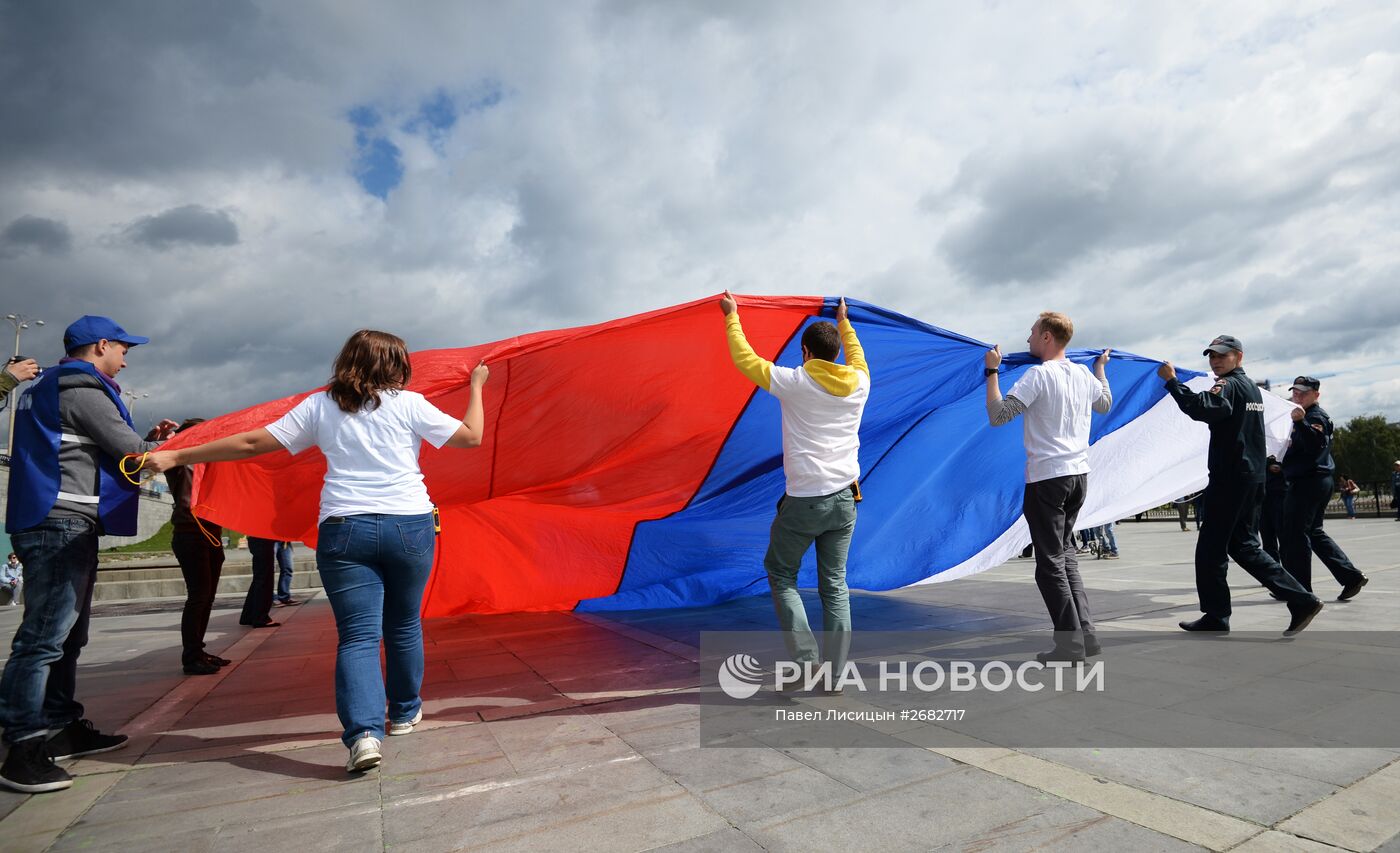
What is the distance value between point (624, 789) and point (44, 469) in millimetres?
2449

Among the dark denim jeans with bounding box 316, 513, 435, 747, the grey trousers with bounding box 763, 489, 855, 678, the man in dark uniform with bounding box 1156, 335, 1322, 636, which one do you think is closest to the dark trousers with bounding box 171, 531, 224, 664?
the dark denim jeans with bounding box 316, 513, 435, 747

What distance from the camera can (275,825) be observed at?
222 cm

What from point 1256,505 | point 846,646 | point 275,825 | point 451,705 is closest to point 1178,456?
point 1256,505

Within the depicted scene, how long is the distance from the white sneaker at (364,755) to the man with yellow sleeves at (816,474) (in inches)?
67.4

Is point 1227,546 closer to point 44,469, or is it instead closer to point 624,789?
point 624,789

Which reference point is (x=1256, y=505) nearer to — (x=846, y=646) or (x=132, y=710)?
(x=846, y=646)

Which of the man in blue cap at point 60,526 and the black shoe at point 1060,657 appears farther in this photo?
the black shoe at point 1060,657

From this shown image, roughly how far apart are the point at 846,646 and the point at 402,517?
77.8 inches

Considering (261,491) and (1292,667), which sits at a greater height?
(261,491)

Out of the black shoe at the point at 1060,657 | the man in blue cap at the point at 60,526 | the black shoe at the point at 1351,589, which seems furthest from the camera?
the black shoe at the point at 1351,589

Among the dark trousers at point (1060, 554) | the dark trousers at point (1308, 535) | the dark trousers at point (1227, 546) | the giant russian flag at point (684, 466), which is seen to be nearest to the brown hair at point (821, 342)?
the giant russian flag at point (684, 466)

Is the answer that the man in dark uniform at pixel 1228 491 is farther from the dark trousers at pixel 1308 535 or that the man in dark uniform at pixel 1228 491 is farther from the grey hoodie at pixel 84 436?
the grey hoodie at pixel 84 436

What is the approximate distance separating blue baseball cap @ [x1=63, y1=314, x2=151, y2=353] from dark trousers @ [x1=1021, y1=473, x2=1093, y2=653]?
427 centimetres

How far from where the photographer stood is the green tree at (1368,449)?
50.0 meters
